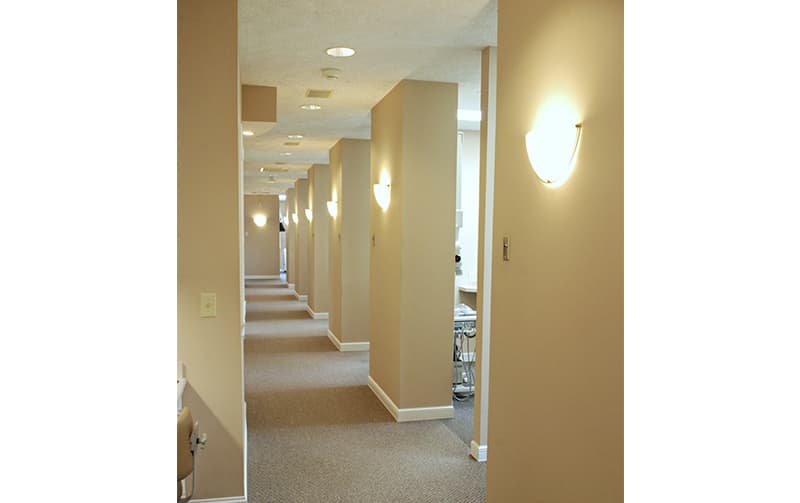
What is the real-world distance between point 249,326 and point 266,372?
10.2 ft

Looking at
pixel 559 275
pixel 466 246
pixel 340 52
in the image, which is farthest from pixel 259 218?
pixel 559 275

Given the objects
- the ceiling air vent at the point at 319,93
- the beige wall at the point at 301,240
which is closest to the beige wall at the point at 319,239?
the beige wall at the point at 301,240

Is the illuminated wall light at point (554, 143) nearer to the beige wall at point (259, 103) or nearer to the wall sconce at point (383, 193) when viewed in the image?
the wall sconce at point (383, 193)

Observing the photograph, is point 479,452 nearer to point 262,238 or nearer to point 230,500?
point 230,500

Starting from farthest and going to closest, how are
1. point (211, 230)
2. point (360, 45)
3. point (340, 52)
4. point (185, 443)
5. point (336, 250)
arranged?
point (336, 250)
point (340, 52)
point (360, 45)
point (211, 230)
point (185, 443)

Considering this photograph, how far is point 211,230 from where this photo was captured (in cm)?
316

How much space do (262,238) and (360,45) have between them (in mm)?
16718

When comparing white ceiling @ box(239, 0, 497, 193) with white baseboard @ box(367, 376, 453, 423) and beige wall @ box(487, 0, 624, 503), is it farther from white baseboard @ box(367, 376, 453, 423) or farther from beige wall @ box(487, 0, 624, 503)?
white baseboard @ box(367, 376, 453, 423)
